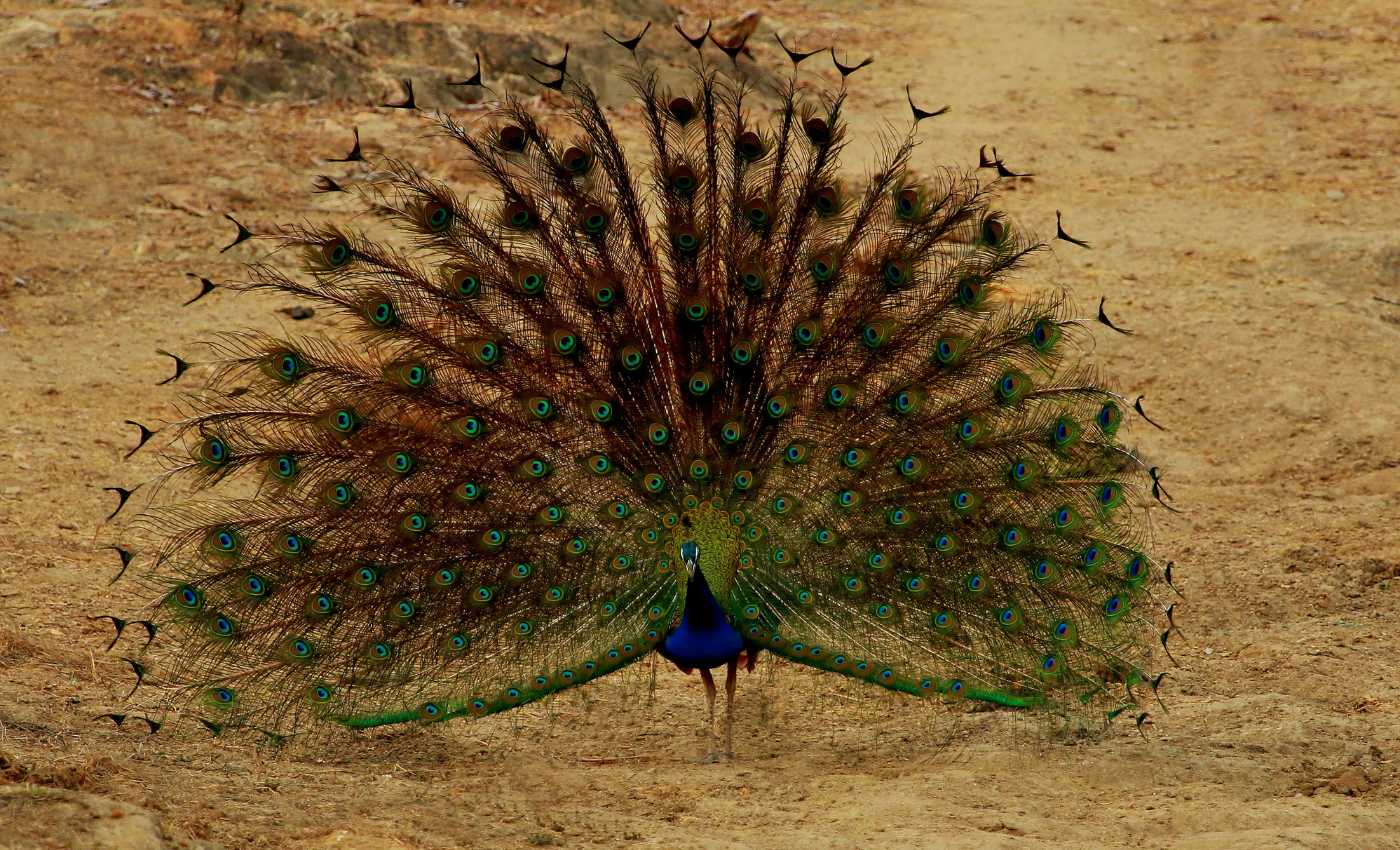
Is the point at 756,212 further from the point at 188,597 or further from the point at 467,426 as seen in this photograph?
the point at 188,597

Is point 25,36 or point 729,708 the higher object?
point 25,36

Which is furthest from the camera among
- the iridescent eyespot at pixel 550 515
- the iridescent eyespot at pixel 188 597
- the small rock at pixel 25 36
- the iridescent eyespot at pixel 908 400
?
the small rock at pixel 25 36

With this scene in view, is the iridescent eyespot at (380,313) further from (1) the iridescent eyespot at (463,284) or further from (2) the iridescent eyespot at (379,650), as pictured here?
(2) the iridescent eyespot at (379,650)

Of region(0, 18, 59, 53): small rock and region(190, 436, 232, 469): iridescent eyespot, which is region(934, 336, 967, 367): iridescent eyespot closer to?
region(190, 436, 232, 469): iridescent eyespot

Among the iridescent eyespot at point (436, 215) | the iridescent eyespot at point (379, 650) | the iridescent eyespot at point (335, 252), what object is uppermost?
the iridescent eyespot at point (436, 215)

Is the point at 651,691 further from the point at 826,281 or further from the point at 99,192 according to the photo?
the point at 99,192

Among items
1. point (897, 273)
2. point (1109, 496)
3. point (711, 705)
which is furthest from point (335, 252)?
point (1109, 496)

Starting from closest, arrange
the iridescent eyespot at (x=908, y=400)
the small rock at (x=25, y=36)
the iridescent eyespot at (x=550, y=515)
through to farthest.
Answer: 1. the iridescent eyespot at (x=550, y=515)
2. the iridescent eyespot at (x=908, y=400)
3. the small rock at (x=25, y=36)

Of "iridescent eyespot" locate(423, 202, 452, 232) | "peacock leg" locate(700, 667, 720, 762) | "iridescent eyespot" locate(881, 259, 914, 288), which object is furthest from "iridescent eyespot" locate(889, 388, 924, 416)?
"iridescent eyespot" locate(423, 202, 452, 232)

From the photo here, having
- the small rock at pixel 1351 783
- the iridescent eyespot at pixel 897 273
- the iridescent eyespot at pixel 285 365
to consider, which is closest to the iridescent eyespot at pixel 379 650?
the iridescent eyespot at pixel 285 365
